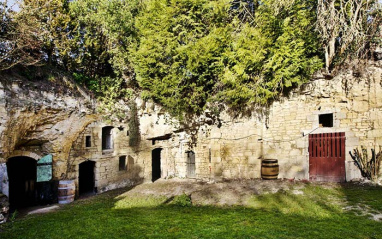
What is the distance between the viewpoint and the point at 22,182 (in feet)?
30.3

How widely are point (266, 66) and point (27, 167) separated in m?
10.7

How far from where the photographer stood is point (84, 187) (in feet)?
38.5

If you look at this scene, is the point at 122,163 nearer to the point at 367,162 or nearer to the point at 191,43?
the point at 191,43

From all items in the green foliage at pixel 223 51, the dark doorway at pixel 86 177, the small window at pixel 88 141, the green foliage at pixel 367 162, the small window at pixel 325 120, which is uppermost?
the green foliage at pixel 223 51

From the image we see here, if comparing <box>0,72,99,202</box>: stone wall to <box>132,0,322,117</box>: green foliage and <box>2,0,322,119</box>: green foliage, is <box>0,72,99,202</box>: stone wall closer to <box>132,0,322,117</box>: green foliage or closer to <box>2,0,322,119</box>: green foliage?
<box>2,0,322,119</box>: green foliage

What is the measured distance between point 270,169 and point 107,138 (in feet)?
25.9

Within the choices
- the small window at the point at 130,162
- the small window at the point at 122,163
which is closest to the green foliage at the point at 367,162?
the small window at the point at 130,162

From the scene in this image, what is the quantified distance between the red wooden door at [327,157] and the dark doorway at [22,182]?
11.5 m

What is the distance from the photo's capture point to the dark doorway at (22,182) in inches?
357

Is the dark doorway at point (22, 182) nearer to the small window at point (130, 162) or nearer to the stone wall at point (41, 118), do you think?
the stone wall at point (41, 118)

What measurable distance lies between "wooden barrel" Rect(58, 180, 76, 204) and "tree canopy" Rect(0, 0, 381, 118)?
3.87 meters

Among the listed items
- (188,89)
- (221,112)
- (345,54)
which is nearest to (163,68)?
(188,89)

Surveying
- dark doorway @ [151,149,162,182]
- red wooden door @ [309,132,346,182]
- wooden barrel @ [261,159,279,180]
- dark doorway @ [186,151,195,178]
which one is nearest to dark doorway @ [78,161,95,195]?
dark doorway @ [151,149,162,182]

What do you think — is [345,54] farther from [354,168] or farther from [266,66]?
[354,168]
